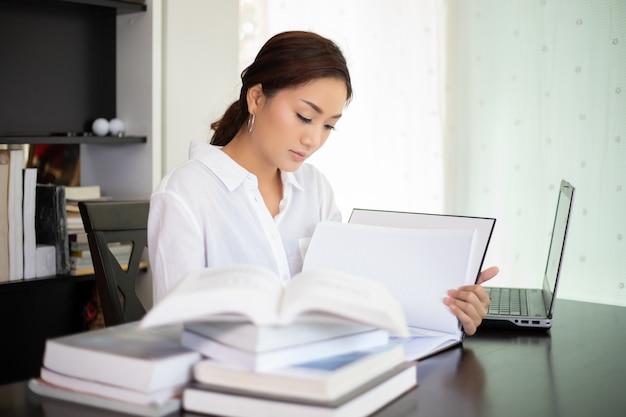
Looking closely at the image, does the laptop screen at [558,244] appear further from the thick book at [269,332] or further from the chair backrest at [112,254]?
the chair backrest at [112,254]

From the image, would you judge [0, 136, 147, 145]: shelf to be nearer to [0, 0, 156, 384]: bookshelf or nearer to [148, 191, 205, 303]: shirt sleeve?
[0, 0, 156, 384]: bookshelf

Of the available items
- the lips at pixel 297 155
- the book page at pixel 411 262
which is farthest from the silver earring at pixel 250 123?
the book page at pixel 411 262

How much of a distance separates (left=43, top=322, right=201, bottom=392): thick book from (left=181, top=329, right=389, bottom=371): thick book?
17 mm

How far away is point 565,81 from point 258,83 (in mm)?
1440

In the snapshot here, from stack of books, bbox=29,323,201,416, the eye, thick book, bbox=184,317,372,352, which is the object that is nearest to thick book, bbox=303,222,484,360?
the eye

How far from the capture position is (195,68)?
2615 millimetres

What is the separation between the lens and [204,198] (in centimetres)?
159

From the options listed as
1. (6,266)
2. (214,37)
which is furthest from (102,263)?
(214,37)

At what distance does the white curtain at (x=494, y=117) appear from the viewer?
2.63 m

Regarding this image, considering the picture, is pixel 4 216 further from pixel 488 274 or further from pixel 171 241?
pixel 488 274

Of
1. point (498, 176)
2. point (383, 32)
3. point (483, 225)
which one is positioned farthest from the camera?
point (383, 32)

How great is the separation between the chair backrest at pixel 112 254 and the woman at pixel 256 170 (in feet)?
0.59

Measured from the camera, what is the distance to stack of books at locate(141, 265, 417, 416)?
0.87 meters

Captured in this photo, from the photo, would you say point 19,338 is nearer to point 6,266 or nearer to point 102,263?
point 6,266
